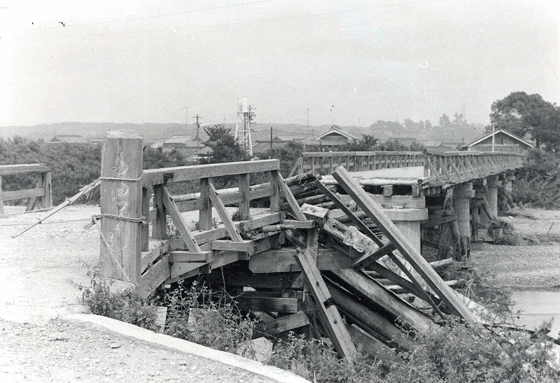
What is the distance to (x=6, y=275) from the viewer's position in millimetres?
6000

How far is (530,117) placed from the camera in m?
71.1

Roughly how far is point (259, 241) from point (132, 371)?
436 cm

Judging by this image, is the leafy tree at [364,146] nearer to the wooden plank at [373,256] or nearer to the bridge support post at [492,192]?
the bridge support post at [492,192]

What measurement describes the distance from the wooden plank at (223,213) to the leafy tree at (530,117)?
220 feet

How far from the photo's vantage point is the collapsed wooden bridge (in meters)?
5.99

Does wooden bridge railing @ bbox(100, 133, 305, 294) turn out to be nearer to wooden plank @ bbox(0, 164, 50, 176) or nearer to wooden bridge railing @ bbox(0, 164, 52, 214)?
wooden plank @ bbox(0, 164, 50, 176)

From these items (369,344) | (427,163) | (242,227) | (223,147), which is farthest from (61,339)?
(223,147)

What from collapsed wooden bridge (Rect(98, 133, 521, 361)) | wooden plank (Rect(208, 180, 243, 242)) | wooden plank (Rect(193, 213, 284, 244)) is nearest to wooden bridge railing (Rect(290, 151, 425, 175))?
wooden plank (Rect(193, 213, 284, 244))

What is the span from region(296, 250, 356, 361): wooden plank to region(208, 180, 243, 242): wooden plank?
55.8 inches

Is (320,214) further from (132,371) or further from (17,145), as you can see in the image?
(17,145)

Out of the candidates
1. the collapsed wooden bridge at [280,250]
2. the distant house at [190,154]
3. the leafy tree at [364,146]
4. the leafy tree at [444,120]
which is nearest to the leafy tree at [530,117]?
the leafy tree at [364,146]

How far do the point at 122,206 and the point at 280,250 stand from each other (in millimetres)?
3301

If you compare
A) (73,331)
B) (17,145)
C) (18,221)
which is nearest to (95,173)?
(17,145)

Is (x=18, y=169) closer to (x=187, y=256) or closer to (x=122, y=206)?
(x=187, y=256)
